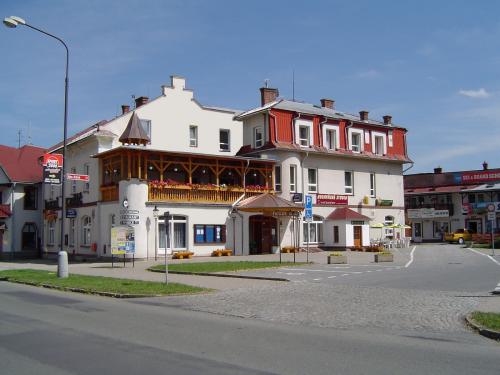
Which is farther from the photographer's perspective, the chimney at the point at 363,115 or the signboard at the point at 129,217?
the chimney at the point at 363,115

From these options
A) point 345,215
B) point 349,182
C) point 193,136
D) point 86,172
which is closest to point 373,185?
point 349,182

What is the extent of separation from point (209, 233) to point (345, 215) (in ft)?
36.5

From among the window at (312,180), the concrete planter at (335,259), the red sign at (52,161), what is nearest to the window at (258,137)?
the window at (312,180)

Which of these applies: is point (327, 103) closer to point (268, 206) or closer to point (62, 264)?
point (268, 206)

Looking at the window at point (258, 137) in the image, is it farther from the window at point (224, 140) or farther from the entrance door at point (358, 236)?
the entrance door at point (358, 236)

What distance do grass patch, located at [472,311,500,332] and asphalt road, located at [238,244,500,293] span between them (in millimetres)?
5000

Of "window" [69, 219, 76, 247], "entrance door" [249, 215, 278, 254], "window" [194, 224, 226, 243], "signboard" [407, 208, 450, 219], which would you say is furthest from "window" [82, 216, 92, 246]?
"signboard" [407, 208, 450, 219]

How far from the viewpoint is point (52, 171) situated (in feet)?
77.8

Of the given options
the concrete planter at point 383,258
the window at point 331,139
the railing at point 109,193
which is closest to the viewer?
the concrete planter at point 383,258

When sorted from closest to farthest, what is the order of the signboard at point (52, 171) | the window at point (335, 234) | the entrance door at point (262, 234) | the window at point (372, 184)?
the signboard at point (52, 171) < the entrance door at point (262, 234) < the window at point (335, 234) < the window at point (372, 184)

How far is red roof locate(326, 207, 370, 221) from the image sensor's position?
4247 cm

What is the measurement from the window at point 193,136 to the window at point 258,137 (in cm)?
440

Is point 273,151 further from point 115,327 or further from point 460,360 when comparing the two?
point 460,360

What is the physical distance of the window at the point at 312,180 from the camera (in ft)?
141
